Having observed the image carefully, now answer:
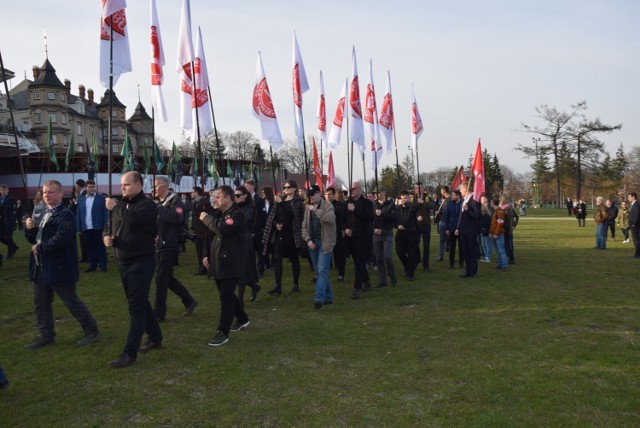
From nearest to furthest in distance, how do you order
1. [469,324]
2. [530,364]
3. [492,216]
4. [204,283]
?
[530,364]
[469,324]
[204,283]
[492,216]

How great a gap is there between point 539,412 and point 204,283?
767cm

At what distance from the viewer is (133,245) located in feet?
17.5

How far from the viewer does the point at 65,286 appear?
19.5 feet

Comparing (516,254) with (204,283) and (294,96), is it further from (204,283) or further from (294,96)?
(204,283)

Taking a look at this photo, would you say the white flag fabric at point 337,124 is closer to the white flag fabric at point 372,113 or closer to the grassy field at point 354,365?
the white flag fabric at point 372,113

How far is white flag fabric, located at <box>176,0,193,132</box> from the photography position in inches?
378

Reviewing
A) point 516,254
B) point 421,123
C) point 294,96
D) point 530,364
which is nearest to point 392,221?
point 294,96

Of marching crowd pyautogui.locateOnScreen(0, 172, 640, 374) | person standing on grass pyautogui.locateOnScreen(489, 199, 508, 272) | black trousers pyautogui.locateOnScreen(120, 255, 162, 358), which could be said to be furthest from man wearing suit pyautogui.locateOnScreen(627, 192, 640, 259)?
black trousers pyautogui.locateOnScreen(120, 255, 162, 358)

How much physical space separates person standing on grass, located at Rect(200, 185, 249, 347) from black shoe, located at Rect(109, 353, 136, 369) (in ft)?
3.28

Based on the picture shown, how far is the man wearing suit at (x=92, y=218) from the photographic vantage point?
11609mm

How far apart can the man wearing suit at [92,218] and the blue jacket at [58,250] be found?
6.03 metres

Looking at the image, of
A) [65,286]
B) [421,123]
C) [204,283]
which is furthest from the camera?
[421,123]

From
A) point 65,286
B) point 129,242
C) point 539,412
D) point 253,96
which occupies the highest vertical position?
point 253,96

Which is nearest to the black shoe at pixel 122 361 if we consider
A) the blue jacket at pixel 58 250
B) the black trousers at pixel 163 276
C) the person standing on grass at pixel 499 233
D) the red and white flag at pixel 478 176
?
the blue jacket at pixel 58 250
